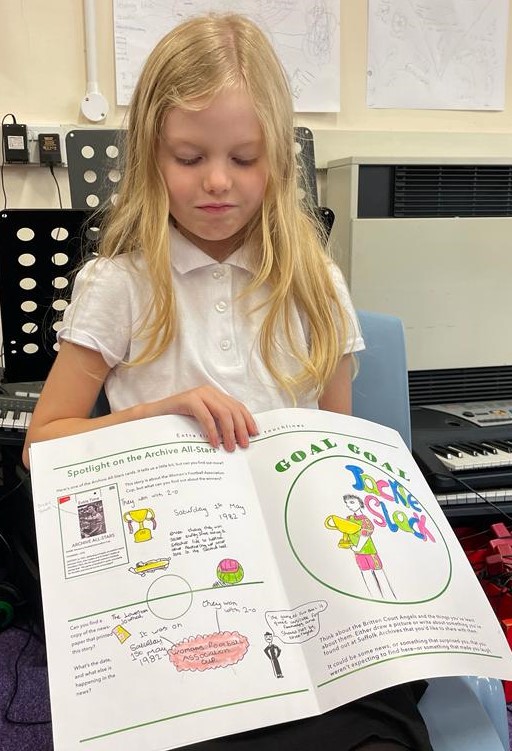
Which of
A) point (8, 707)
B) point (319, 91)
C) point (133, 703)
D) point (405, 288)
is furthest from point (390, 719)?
point (319, 91)

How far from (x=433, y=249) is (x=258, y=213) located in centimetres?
75

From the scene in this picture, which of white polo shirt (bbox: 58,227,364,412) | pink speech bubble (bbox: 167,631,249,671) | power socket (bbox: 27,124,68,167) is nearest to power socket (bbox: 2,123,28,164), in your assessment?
power socket (bbox: 27,124,68,167)

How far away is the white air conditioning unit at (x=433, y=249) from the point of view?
4.78ft

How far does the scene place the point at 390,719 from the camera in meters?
0.56

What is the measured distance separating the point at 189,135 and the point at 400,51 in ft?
4.13

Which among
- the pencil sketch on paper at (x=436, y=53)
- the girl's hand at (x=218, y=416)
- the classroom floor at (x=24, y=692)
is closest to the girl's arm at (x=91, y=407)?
the girl's hand at (x=218, y=416)

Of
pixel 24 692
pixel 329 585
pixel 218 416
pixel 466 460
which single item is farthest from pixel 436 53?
pixel 24 692

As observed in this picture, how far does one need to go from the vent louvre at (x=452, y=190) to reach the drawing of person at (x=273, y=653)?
3.81ft

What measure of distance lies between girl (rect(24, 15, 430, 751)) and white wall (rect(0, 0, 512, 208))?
862 millimetres

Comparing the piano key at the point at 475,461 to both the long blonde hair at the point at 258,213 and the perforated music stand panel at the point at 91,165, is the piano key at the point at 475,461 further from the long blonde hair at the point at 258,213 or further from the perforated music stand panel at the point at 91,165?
the perforated music stand panel at the point at 91,165

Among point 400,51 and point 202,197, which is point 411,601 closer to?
point 202,197

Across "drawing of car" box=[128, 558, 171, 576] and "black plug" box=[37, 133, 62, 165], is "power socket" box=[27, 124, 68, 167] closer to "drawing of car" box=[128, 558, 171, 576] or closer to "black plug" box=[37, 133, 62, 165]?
"black plug" box=[37, 133, 62, 165]

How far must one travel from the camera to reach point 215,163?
743 mm

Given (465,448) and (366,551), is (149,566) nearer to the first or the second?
(366,551)
